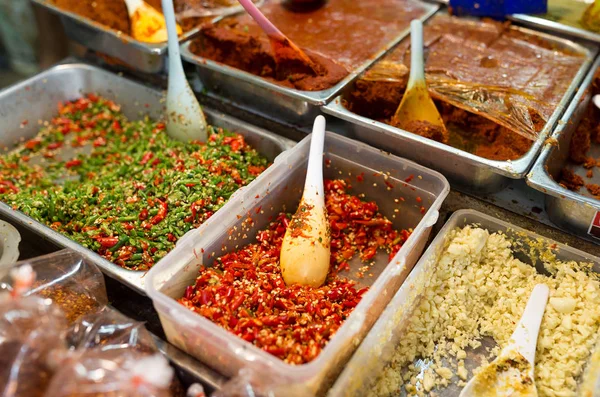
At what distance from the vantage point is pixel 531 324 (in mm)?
1566

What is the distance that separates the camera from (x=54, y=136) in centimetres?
254

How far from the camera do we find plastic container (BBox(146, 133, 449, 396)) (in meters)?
1.31

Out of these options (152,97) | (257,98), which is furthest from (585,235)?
(152,97)

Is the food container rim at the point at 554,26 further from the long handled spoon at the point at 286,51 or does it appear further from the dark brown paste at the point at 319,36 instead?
the long handled spoon at the point at 286,51

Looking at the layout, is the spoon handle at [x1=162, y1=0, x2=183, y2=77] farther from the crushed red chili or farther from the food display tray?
the food display tray

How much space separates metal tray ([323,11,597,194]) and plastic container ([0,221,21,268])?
1.20 metres

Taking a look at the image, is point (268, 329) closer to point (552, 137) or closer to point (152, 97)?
point (552, 137)

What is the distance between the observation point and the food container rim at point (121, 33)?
2.36m

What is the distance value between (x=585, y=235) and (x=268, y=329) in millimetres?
1165

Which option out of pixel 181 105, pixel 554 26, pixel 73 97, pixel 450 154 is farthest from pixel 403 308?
pixel 73 97

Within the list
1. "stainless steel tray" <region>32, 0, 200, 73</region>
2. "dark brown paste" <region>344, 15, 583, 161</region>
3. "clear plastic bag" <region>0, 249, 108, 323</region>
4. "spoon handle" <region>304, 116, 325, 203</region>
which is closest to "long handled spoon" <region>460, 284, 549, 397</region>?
"dark brown paste" <region>344, 15, 583, 161</region>

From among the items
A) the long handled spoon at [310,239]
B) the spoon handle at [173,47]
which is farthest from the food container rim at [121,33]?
the long handled spoon at [310,239]

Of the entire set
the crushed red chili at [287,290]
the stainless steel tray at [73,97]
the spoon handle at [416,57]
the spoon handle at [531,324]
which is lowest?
the spoon handle at [531,324]

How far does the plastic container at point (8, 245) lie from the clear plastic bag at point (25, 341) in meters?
0.27
